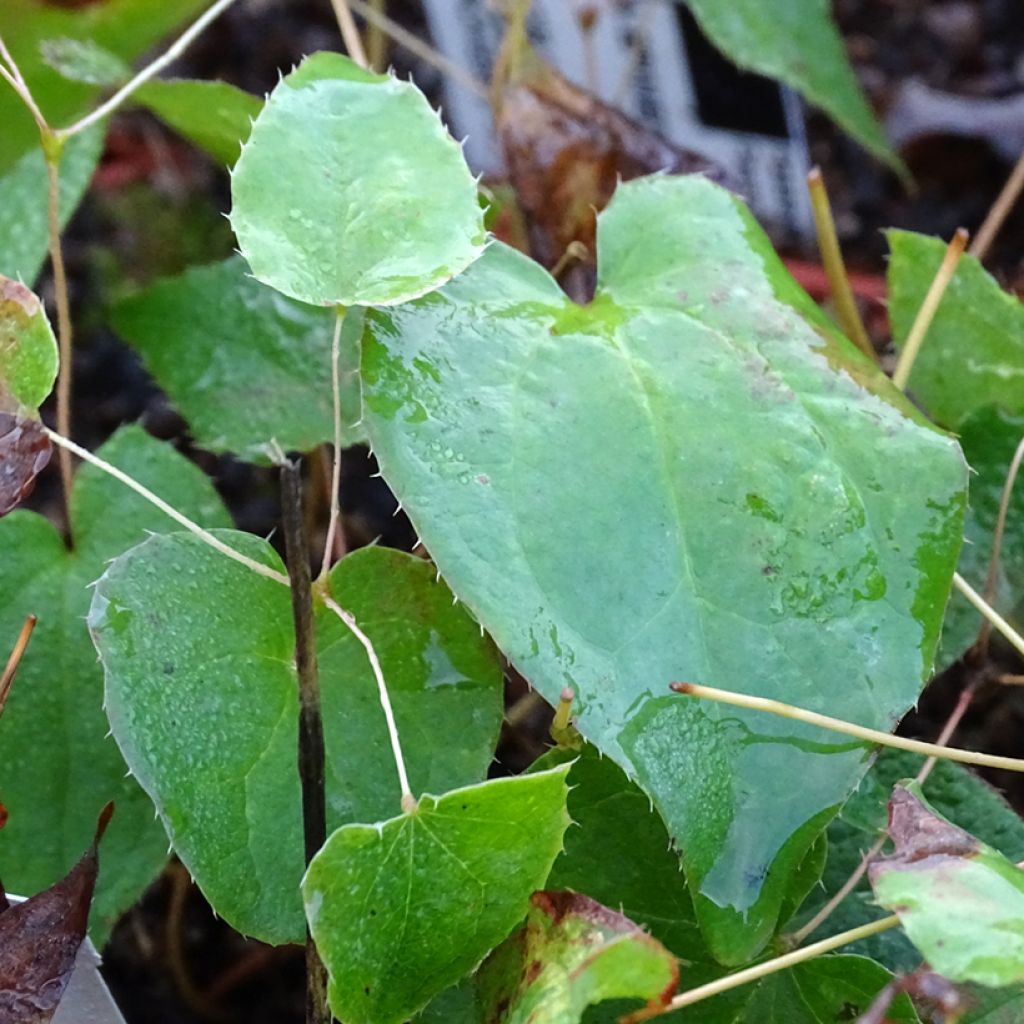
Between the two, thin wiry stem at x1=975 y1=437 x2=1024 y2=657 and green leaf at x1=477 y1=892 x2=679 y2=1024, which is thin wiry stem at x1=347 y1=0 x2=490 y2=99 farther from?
green leaf at x1=477 y1=892 x2=679 y2=1024

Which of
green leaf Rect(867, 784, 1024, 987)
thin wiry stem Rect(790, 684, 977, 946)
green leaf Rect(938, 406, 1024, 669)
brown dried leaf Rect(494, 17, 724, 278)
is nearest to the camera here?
green leaf Rect(867, 784, 1024, 987)

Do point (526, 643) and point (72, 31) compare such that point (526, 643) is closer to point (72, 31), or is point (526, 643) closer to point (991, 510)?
point (991, 510)

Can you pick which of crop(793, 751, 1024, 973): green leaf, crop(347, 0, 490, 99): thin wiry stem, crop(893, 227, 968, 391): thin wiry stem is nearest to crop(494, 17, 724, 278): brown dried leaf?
crop(347, 0, 490, 99): thin wiry stem

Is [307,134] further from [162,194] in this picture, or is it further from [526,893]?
[162,194]

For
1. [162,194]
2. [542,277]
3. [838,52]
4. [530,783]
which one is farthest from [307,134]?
[162,194]

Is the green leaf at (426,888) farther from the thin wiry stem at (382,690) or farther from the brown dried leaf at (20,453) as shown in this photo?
the brown dried leaf at (20,453)

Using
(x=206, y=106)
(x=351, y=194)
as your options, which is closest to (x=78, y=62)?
(x=206, y=106)
